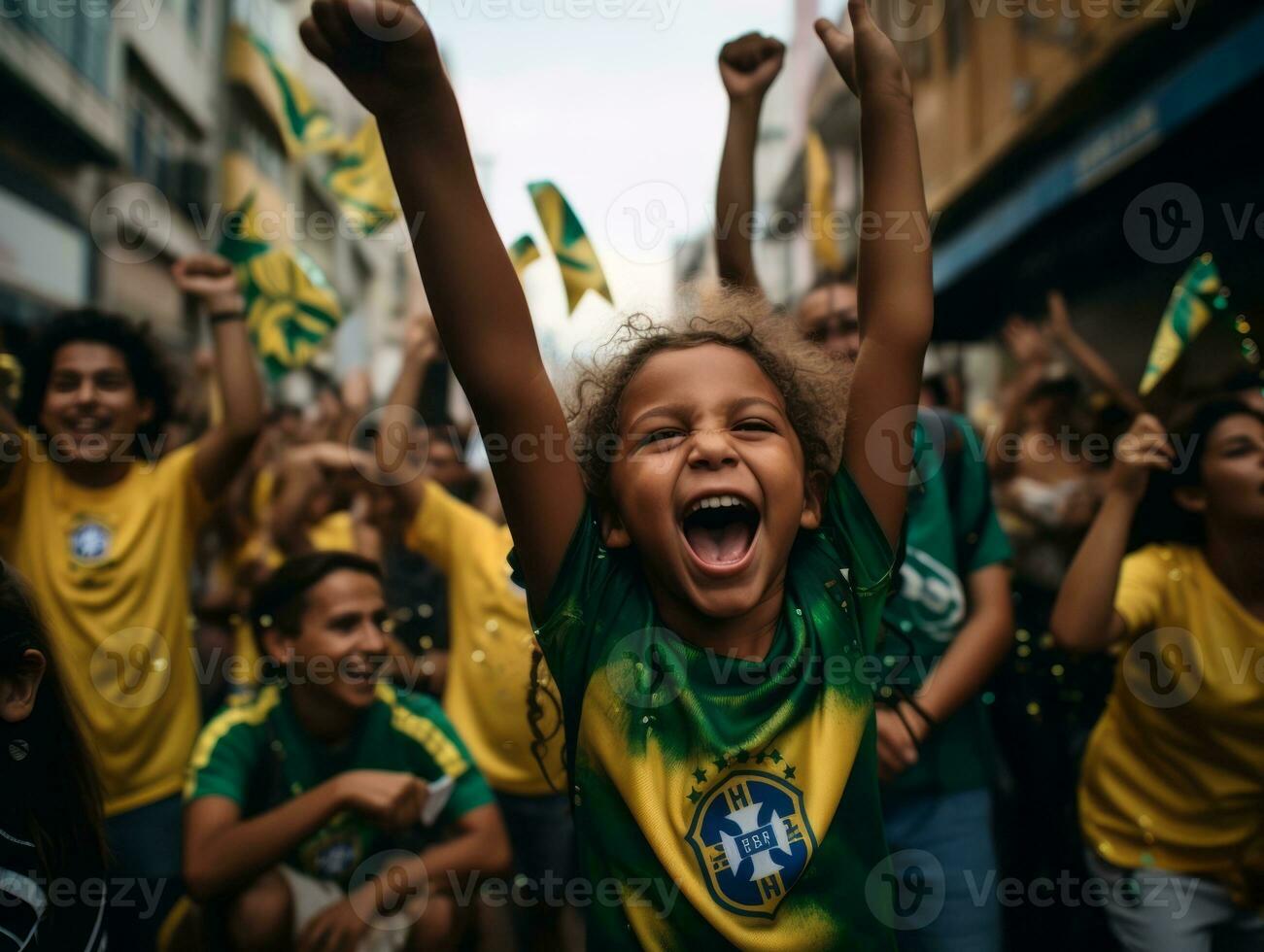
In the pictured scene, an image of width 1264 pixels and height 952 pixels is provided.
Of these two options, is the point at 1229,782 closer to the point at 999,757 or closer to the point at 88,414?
the point at 999,757

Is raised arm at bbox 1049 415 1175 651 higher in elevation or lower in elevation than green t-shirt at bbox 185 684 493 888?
higher

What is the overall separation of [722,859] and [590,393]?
0.75 meters

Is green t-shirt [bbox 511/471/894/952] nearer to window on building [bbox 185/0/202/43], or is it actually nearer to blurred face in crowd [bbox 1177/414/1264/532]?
blurred face in crowd [bbox 1177/414/1264/532]

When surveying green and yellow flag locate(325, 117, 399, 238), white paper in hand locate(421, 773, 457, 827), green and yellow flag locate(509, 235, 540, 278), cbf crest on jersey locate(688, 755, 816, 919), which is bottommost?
white paper in hand locate(421, 773, 457, 827)

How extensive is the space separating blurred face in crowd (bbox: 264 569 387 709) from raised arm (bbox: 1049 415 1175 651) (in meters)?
1.59

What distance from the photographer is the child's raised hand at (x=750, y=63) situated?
2156 mm

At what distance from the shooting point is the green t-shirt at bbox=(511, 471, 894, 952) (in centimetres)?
134

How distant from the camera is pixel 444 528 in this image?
3.34 metres

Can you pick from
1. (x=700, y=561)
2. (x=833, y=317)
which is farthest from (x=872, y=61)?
(x=833, y=317)

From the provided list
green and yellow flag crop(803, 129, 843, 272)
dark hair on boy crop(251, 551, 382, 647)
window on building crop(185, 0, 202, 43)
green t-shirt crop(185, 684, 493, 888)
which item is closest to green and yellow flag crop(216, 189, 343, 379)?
dark hair on boy crop(251, 551, 382, 647)

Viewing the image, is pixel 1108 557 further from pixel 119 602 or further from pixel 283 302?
pixel 283 302

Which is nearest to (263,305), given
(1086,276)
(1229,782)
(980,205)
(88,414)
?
(88,414)

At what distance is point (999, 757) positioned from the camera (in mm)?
3242

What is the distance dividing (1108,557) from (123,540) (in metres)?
2.33
